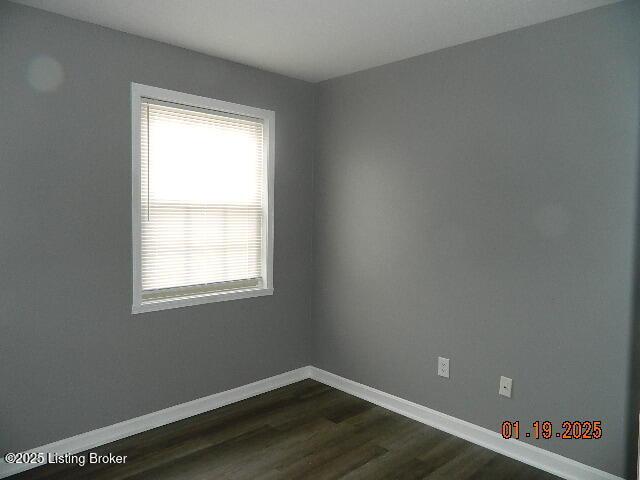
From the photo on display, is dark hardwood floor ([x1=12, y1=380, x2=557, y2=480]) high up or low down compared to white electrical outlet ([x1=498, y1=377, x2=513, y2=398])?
down

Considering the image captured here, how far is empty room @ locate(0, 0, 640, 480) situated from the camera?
2.46m

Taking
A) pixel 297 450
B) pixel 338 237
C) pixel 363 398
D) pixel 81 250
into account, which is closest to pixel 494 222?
pixel 338 237

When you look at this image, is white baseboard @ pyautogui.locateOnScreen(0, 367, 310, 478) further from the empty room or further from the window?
the window

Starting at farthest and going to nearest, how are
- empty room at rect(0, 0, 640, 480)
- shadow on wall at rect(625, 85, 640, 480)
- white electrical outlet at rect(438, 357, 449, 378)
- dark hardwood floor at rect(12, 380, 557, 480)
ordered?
1. white electrical outlet at rect(438, 357, 449, 378)
2. dark hardwood floor at rect(12, 380, 557, 480)
3. empty room at rect(0, 0, 640, 480)
4. shadow on wall at rect(625, 85, 640, 480)

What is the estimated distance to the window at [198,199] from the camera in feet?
9.85

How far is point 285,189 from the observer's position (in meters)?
3.77

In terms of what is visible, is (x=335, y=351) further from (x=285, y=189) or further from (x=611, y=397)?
(x=611, y=397)

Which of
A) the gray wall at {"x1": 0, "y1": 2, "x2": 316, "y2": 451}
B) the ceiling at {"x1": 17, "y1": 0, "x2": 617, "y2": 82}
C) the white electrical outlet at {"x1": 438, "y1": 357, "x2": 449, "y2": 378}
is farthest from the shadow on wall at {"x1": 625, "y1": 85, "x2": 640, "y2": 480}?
the gray wall at {"x1": 0, "y1": 2, "x2": 316, "y2": 451}

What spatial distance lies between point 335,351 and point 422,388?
0.84m

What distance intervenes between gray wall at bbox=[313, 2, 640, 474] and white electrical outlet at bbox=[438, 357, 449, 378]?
0.06 metres

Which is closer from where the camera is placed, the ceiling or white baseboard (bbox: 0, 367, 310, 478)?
the ceiling

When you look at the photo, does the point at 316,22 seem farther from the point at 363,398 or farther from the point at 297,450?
the point at 363,398

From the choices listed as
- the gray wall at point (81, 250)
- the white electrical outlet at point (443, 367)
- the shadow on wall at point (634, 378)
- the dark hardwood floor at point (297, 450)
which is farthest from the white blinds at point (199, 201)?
the shadow on wall at point (634, 378)

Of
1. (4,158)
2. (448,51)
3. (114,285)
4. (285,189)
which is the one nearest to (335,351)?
(285,189)
